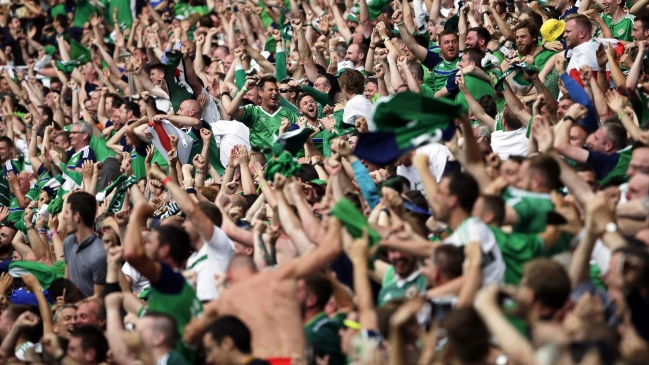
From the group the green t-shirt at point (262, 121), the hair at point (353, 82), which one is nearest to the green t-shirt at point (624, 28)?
the hair at point (353, 82)

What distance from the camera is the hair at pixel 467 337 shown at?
4.79 m

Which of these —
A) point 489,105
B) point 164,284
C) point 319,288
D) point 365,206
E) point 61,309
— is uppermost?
point 164,284

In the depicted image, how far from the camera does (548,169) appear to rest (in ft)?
21.5

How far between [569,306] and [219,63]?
9773 millimetres

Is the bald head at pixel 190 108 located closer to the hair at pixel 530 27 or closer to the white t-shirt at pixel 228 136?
the white t-shirt at pixel 228 136

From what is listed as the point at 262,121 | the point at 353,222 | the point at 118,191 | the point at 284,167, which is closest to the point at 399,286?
the point at 353,222

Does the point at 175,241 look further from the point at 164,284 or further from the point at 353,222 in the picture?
the point at 353,222

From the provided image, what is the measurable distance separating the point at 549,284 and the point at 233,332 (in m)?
1.51

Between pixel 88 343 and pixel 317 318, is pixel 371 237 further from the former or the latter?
pixel 88 343

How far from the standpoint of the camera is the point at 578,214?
6496 millimetres

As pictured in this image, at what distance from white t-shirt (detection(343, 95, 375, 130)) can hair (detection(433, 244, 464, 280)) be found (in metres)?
4.72

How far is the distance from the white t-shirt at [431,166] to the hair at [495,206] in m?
2.55

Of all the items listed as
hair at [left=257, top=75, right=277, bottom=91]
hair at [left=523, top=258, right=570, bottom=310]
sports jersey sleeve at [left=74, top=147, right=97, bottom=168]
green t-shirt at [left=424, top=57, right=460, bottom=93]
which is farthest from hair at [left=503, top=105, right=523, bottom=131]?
sports jersey sleeve at [left=74, top=147, right=97, bottom=168]

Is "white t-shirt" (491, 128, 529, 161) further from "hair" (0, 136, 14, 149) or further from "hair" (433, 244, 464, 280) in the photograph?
"hair" (0, 136, 14, 149)
